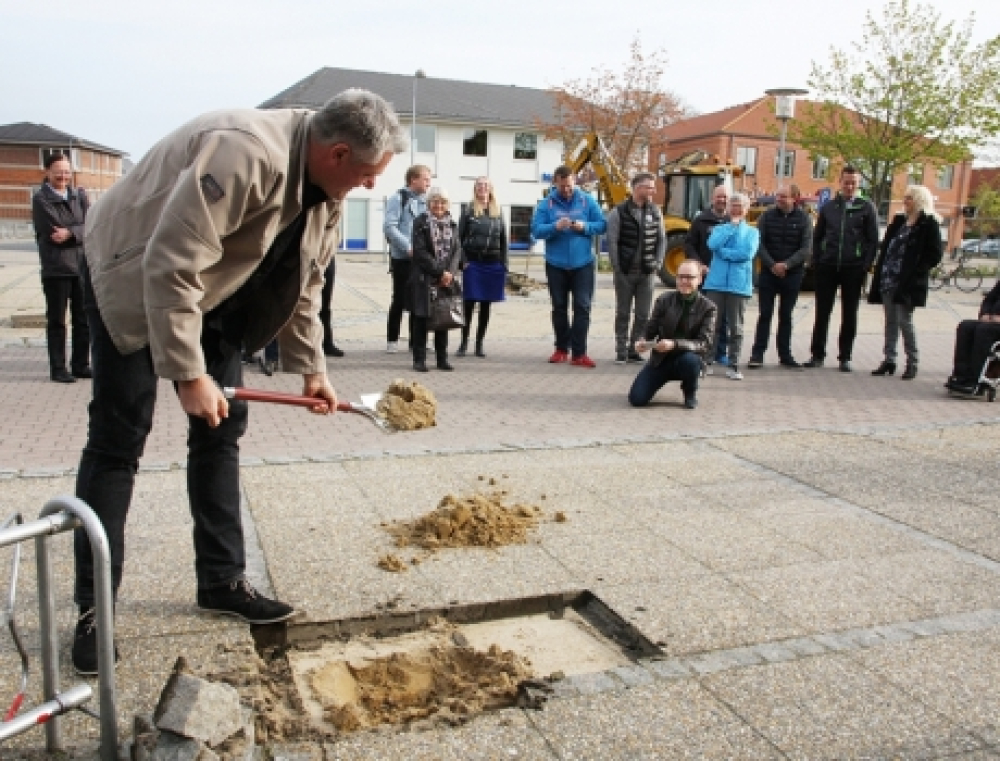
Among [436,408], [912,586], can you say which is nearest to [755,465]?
[912,586]

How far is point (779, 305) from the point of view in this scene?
34.2ft

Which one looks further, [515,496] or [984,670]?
[515,496]

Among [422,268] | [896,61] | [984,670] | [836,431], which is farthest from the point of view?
[896,61]

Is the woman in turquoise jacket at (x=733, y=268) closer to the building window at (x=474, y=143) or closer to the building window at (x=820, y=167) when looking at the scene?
the building window at (x=820, y=167)

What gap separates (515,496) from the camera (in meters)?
5.20

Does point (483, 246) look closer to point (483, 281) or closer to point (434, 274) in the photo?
point (483, 281)

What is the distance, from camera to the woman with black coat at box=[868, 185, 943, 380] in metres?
9.62

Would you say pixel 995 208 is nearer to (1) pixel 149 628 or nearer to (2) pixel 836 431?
(2) pixel 836 431

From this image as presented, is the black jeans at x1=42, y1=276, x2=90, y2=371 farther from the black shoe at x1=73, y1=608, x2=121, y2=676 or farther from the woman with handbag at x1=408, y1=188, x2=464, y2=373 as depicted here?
the black shoe at x1=73, y1=608, x2=121, y2=676

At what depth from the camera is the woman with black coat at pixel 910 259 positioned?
9.62 metres

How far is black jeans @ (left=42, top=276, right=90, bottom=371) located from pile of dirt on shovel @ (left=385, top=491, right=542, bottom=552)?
16.5ft

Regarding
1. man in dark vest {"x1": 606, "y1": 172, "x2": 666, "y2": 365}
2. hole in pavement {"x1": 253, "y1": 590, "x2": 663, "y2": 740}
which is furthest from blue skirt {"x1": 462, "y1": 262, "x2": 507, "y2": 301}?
hole in pavement {"x1": 253, "y1": 590, "x2": 663, "y2": 740}

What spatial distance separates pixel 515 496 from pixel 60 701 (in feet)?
10.2

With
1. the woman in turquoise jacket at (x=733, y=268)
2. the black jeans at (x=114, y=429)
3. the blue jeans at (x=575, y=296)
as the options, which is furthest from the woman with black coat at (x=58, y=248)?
the woman in turquoise jacket at (x=733, y=268)
